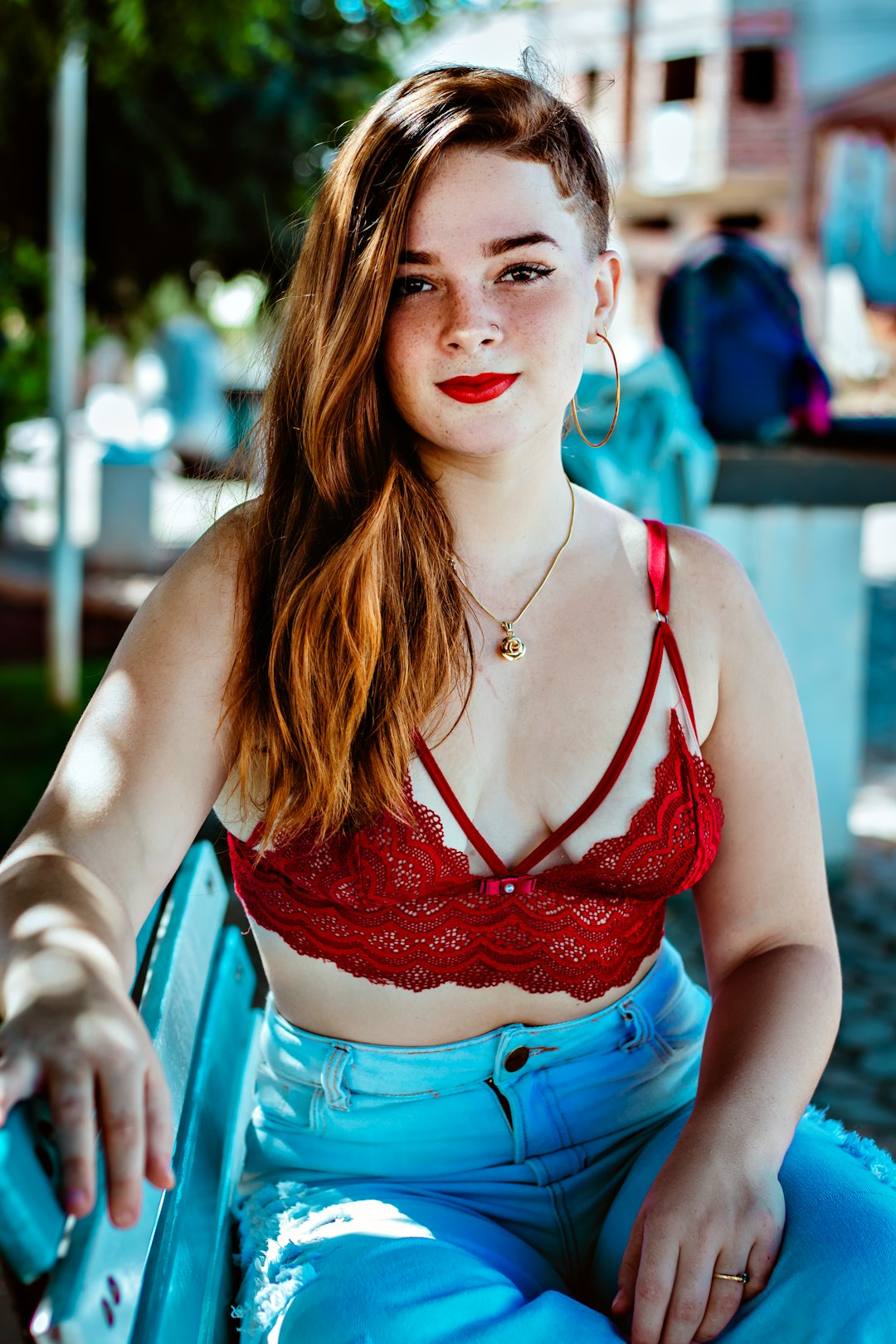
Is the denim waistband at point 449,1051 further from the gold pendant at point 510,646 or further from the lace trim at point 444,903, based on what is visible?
the gold pendant at point 510,646

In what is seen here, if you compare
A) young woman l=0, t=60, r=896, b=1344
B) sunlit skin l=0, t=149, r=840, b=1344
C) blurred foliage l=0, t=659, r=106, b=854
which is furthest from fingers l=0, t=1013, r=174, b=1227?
blurred foliage l=0, t=659, r=106, b=854

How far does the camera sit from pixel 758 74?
79.2 feet

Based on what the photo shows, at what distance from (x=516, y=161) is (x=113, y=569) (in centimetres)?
1034

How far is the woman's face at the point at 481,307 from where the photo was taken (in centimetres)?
154

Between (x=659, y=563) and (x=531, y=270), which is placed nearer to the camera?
(x=531, y=270)

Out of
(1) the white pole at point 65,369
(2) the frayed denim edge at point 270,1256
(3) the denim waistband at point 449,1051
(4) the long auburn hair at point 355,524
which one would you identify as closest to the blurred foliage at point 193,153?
(1) the white pole at point 65,369

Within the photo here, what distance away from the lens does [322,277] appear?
1.59 meters

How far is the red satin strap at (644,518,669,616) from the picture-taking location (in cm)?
168

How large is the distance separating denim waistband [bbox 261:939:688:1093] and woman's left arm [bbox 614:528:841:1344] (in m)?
0.12

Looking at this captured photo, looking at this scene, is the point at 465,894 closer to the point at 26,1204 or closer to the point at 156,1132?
the point at 156,1132

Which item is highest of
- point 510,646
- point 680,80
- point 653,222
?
point 680,80

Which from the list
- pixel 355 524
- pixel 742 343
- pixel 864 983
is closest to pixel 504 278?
pixel 355 524

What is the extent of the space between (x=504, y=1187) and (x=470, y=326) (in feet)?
3.14

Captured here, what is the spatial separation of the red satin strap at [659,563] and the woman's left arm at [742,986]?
0.05 ft
